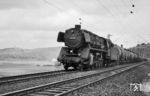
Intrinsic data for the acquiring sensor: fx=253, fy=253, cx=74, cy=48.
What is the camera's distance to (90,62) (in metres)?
23.5

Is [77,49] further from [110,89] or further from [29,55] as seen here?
[29,55]

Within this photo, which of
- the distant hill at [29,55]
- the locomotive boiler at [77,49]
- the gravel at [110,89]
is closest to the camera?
the gravel at [110,89]

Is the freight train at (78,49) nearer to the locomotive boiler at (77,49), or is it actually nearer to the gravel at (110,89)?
the locomotive boiler at (77,49)

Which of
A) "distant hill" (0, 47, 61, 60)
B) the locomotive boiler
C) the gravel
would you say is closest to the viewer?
the gravel

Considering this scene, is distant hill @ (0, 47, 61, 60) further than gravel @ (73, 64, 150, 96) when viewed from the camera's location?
Yes

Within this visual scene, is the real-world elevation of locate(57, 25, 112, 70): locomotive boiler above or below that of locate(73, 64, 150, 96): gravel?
above

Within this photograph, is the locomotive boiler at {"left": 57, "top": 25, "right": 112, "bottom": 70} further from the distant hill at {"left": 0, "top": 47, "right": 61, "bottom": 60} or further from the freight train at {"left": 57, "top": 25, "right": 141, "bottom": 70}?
the distant hill at {"left": 0, "top": 47, "right": 61, "bottom": 60}

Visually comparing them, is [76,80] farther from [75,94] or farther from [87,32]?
[87,32]

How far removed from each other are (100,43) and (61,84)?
16163 mm

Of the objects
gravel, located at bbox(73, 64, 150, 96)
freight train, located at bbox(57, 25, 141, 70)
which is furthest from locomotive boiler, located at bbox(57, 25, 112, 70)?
gravel, located at bbox(73, 64, 150, 96)

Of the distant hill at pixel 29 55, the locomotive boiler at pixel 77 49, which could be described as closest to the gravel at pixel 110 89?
the locomotive boiler at pixel 77 49

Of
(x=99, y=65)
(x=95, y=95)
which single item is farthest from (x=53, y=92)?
(x=99, y=65)

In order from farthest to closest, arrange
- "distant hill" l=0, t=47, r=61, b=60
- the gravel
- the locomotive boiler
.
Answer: "distant hill" l=0, t=47, r=61, b=60 < the locomotive boiler < the gravel

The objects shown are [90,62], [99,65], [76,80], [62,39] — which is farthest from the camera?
[99,65]
